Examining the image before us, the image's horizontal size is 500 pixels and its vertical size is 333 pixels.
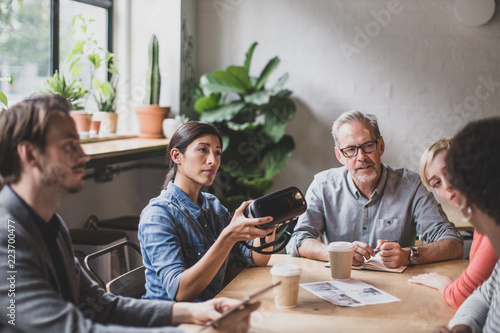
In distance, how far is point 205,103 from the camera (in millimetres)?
4293

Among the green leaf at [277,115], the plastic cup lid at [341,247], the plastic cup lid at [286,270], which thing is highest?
the green leaf at [277,115]

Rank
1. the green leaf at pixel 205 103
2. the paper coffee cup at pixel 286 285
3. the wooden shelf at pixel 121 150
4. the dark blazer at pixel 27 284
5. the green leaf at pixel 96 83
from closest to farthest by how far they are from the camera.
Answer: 1. the dark blazer at pixel 27 284
2. the paper coffee cup at pixel 286 285
3. the wooden shelf at pixel 121 150
4. the green leaf at pixel 96 83
5. the green leaf at pixel 205 103

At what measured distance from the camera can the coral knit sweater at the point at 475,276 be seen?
1.64 metres

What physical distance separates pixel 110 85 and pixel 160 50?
563 millimetres

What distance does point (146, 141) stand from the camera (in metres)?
4.02

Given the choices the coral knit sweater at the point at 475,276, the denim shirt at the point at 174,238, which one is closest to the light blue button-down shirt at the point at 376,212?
the denim shirt at the point at 174,238

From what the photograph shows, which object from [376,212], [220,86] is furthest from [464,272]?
[220,86]

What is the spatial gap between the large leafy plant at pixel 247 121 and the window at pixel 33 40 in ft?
3.25

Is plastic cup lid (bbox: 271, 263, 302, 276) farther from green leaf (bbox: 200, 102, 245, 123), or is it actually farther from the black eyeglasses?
green leaf (bbox: 200, 102, 245, 123)

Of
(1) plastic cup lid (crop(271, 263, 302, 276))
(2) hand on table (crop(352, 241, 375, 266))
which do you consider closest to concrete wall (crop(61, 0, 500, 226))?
(2) hand on table (crop(352, 241, 375, 266))

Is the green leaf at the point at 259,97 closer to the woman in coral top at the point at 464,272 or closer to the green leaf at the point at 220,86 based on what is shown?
the green leaf at the point at 220,86

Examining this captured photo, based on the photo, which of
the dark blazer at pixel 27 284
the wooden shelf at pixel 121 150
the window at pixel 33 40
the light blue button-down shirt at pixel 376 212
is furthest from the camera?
the window at pixel 33 40

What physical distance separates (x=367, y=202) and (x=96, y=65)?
2.30 metres

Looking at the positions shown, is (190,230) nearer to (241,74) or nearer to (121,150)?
(121,150)
